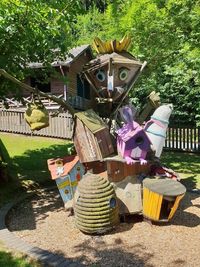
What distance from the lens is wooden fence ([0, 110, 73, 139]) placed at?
2039 centimetres

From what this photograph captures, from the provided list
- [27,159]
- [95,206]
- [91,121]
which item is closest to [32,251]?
[95,206]

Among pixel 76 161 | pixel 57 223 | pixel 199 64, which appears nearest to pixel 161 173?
pixel 76 161

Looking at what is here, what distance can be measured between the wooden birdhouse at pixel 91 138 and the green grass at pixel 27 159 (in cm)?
128

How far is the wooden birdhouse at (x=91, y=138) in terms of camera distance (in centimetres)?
705

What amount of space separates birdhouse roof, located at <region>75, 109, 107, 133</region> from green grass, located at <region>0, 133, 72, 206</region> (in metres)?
1.49

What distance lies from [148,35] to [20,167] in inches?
243

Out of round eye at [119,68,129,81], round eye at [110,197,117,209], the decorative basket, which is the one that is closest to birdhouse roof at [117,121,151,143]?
the decorative basket

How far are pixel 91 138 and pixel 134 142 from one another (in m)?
0.84

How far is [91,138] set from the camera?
7109mm

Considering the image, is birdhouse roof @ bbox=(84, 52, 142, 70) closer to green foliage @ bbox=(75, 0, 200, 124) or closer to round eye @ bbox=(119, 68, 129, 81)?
round eye @ bbox=(119, 68, 129, 81)

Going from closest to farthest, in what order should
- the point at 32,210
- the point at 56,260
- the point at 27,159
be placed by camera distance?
the point at 56,260 → the point at 32,210 → the point at 27,159

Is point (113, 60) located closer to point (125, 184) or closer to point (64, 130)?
point (125, 184)

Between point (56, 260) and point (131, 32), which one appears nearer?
point (56, 260)

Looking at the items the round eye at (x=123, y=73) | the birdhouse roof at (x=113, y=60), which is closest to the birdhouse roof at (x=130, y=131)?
the round eye at (x=123, y=73)
